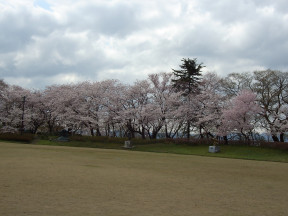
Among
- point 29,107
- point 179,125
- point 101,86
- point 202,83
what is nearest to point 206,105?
point 202,83

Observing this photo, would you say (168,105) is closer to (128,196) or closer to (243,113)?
(243,113)

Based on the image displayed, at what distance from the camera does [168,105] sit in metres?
40.3

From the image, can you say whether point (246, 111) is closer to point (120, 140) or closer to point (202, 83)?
point (202, 83)

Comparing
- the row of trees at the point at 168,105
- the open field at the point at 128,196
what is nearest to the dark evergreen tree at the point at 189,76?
the row of trees at the point at 168,105

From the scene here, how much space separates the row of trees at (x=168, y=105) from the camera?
33.0m

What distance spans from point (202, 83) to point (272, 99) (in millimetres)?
8898

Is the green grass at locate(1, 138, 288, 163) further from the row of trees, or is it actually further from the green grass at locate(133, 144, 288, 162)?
the row of trees

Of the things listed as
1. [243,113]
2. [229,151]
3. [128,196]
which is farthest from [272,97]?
[128,196]

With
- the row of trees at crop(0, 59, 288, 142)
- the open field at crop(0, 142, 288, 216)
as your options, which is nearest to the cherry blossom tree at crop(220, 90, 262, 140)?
the row of trees at crop(0, 59, 288, 142)

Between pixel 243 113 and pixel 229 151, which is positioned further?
pixel 243 113

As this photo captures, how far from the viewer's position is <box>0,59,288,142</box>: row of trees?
108 ft

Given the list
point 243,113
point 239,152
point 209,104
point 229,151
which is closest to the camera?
point 239,152

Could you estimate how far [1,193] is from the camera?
654 cm

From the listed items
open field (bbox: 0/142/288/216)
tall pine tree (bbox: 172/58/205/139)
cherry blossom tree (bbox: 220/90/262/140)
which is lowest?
open field (bbox: 0/142/288/216)
